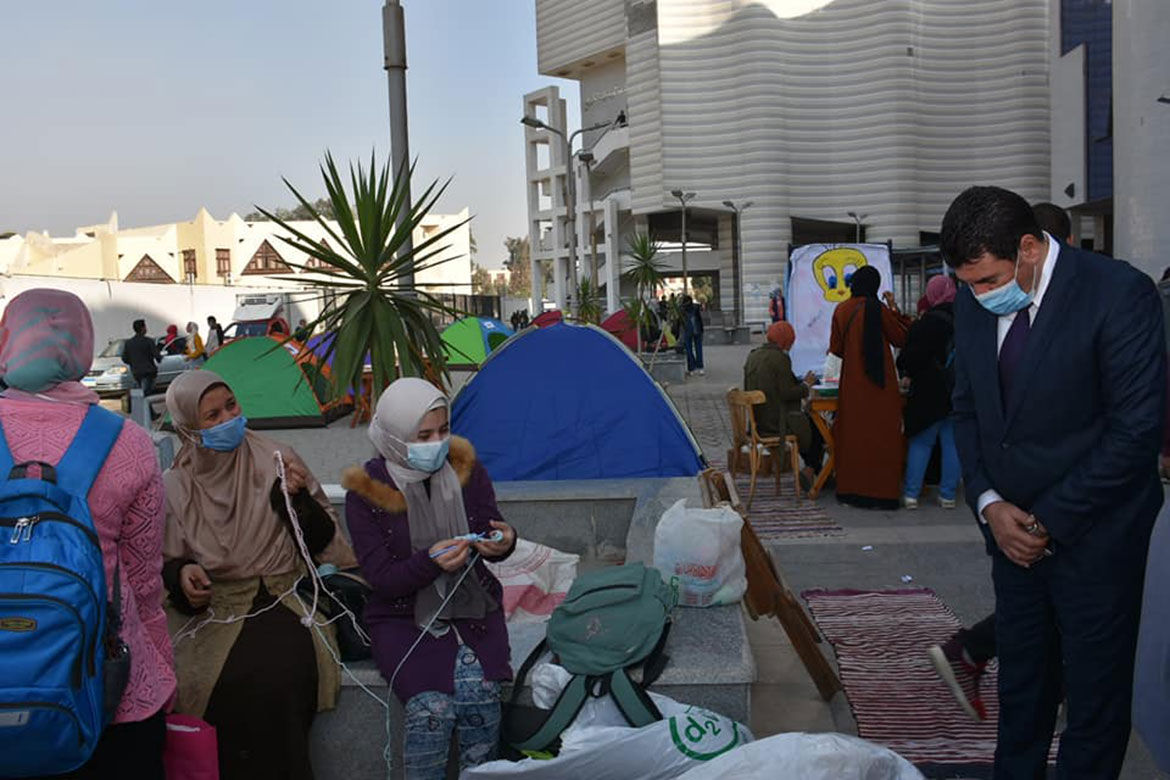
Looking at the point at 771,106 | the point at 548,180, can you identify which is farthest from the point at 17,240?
the point at 771,106

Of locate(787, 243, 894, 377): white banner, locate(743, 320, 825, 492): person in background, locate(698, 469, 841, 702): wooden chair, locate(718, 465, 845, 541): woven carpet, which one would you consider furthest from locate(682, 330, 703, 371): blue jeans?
locate(698, 469, 841, 702): wooden chair

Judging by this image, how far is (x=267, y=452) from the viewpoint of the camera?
366 cm

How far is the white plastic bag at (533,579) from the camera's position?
5203 millimetres

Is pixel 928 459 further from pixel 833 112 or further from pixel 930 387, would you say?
pixel 833 112

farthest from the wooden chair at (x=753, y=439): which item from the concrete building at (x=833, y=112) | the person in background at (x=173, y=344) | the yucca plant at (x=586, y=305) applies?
the concrete building at (x=833, y=112)

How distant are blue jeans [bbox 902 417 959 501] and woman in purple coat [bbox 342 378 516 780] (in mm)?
5086

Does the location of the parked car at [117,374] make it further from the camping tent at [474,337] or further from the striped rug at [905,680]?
the striped rug at [905,680]

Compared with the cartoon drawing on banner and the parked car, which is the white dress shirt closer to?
the cartoon drawing on banner

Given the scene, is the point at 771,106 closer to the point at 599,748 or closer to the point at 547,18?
the point at 547,18

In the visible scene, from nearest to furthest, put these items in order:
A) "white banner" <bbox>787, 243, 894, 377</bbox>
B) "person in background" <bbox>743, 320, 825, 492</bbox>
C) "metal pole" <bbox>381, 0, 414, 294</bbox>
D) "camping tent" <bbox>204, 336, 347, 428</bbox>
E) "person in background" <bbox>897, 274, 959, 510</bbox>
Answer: "metal pole" <bbox>381, 0, 414, 294</bbox>
"person in background" <bbox>897, 274, 959, 510</bbox>
"person in background" <bbox>743, 320, 825, 492</bbox>
"white banner" <bbox>787, 243, 894, 377</bbox>
"camping tent" <bbox>204, 336, 347, 428</bbox>

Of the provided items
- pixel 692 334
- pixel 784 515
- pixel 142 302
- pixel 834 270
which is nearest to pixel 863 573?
pixel 784 515

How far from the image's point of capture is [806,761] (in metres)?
2.59

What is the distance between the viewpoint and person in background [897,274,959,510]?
7.35m

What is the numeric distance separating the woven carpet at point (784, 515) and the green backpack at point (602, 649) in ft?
10.5
